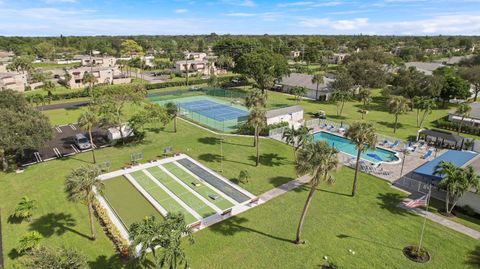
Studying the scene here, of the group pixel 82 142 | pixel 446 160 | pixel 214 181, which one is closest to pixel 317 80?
pixel 446 160

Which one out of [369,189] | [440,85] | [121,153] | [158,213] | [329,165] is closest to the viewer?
[329,165]

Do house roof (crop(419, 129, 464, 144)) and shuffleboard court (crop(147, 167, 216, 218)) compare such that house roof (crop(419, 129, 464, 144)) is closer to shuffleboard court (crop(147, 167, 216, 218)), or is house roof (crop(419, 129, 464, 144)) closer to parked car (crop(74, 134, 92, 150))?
shuffleboard court (crop(147, 167, 216, 218))

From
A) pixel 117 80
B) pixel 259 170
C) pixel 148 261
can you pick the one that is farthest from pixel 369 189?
pixel 117 80

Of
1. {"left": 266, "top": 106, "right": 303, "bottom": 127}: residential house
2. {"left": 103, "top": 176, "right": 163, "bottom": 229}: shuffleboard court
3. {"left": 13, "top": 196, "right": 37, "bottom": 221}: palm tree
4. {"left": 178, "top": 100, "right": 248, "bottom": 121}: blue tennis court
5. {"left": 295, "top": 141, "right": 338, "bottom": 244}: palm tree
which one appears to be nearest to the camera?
{"left": 295, "top": 141, "right": 338, "bottom": 244}: palm tree

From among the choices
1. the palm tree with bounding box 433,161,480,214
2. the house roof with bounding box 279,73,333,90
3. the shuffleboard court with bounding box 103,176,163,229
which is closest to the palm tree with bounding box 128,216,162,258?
the shuffleboard court with bounding box 103,176,163,229

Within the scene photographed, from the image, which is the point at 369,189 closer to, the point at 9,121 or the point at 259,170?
the point at 259,170

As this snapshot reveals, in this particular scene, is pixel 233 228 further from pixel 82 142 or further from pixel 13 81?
pixel 13 81

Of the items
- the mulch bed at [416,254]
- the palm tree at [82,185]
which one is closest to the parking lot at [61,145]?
the palm tree at [82,185]
